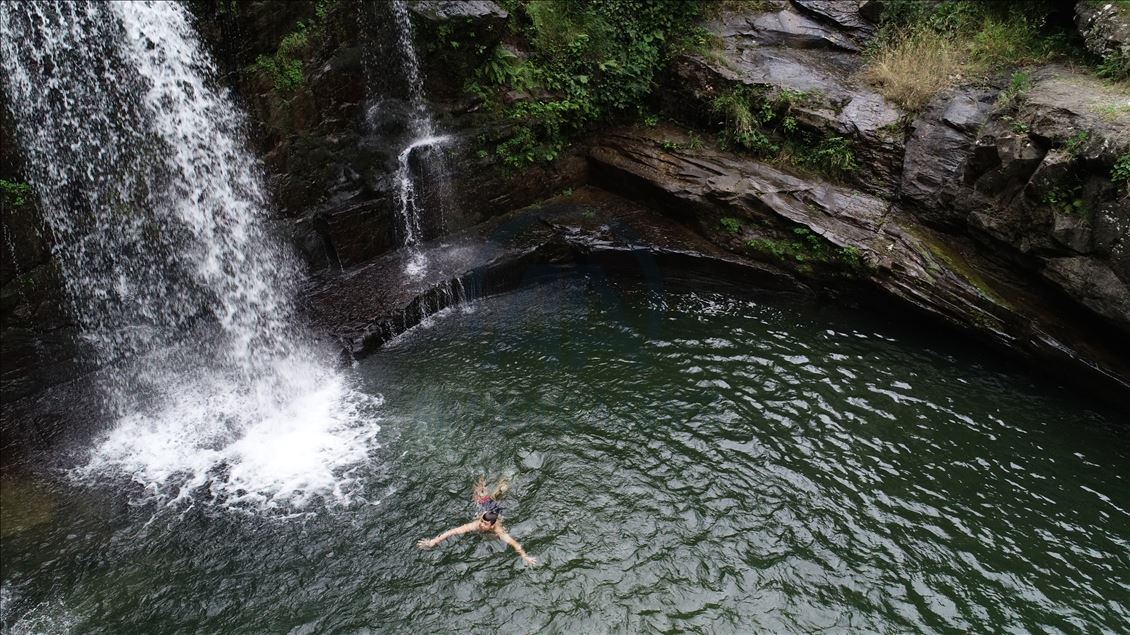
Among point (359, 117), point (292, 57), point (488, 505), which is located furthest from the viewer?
point (359, 117)

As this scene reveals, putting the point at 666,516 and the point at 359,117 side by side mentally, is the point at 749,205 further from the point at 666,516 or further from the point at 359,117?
the point at 359,117

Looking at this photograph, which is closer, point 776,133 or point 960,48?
point 960,48

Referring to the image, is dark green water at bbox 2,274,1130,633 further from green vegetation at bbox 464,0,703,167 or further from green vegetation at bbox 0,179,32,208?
green vegetation at bbox 464,0,703,167

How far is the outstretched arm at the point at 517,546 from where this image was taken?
752 cm

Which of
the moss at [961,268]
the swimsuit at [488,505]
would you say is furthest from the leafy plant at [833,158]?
the swimsuit at [488,505]

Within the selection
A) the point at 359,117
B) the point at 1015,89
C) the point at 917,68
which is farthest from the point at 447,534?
the point at 917,68

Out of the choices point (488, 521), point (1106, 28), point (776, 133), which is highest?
point (1106, 28)

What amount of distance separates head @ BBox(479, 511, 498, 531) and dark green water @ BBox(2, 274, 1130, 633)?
16cm

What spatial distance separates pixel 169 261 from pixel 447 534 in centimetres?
647

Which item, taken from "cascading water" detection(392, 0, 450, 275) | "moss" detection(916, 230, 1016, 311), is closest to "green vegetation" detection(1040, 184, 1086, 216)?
"moss" detection(916, 230, 1016, 311)

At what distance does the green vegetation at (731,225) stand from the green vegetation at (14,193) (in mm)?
10942

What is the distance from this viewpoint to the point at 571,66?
14195mm

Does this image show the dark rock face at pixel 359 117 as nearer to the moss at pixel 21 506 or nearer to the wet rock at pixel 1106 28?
the moss at pixel 21 506

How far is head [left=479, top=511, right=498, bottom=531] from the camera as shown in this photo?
778 centimetres
